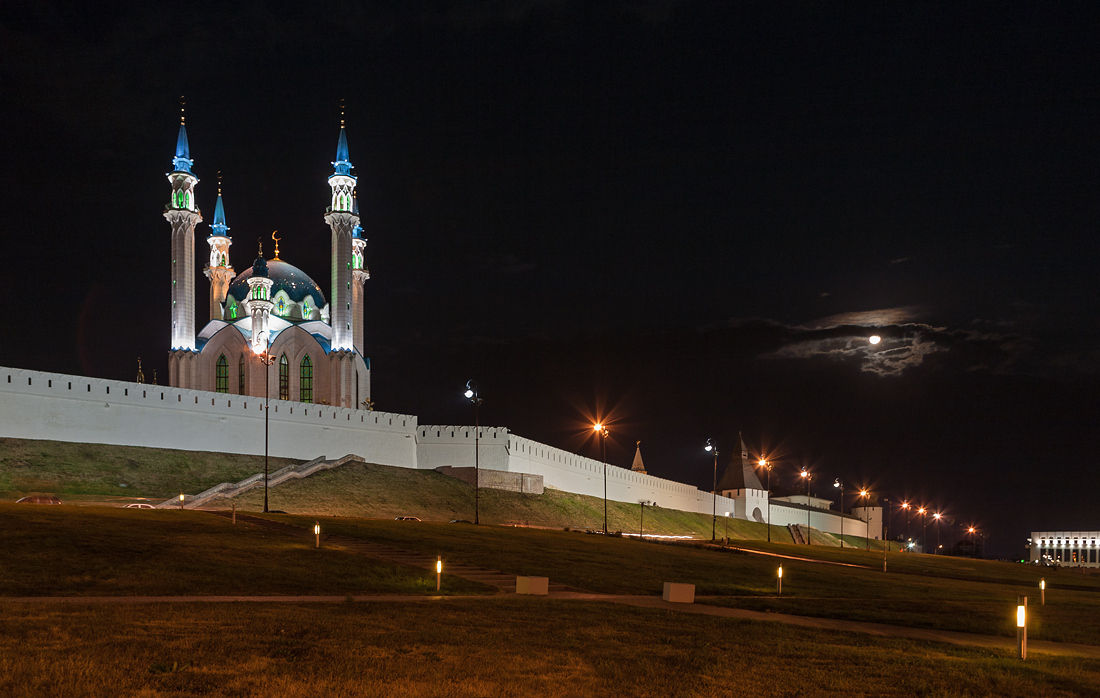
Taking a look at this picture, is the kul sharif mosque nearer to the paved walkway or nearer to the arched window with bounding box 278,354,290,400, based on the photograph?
the arched window with bounding box 278,354,290,400

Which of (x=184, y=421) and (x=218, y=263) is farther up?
(x=218, y=263)

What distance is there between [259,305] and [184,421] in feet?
82.3

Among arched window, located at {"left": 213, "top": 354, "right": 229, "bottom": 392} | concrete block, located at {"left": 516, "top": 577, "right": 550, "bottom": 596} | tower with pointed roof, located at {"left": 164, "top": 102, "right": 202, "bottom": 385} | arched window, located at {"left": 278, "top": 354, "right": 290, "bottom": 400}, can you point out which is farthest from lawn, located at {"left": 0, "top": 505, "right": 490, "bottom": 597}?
arched window, located at {"left": 213, "top": 354, "right": 229, "bottom": 392}

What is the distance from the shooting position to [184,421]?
58594 millimetres

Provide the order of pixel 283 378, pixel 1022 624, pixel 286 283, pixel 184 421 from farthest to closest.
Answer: pixel 286 283 → pixel 283 378 → pixel 184 421 → pixel 1022 624

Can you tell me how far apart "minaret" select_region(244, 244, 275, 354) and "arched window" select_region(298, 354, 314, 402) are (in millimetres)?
4445

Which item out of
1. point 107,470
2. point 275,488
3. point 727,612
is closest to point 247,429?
point 275,488

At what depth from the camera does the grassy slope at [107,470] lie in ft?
144

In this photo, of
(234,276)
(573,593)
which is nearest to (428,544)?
(573,593)

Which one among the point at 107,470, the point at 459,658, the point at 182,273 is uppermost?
the point at 182,273

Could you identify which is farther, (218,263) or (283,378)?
(218,263)

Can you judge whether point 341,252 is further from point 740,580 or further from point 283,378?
point 740,580

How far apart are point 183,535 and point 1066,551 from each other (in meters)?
170

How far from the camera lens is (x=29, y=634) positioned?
11227 mm
